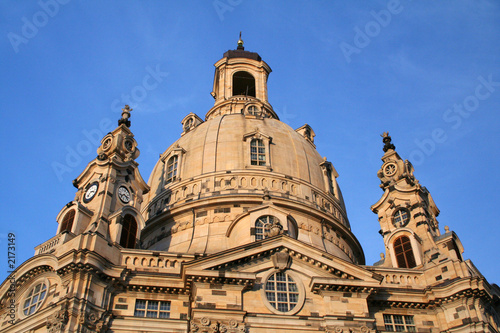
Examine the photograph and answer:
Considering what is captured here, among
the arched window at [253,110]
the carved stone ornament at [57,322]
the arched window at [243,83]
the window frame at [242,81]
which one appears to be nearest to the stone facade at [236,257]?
the carved stone ornament at [57,322]

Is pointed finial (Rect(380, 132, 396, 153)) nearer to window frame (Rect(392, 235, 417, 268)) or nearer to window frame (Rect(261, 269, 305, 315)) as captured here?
window frame (Rect(392, 235, 417, 268))

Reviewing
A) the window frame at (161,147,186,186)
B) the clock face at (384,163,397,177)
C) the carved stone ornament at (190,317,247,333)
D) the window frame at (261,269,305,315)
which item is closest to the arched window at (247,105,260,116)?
the window frame at (161,147,186,186)

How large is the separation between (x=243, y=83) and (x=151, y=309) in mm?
41600

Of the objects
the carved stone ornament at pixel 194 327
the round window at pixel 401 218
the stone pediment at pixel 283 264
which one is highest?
the round window at pixel 401 218

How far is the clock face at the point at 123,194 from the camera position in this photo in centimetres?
3647

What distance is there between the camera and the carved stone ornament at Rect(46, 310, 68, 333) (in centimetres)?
2727

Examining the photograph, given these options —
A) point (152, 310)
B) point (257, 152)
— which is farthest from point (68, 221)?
A: point (257, 152)

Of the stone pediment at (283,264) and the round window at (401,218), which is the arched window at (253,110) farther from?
the stone pediment at (283,264)

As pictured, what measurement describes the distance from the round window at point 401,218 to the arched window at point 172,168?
17.9 meters

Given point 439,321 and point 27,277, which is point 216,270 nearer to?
point 27,277

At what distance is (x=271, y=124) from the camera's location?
50.7 m

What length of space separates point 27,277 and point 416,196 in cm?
2750

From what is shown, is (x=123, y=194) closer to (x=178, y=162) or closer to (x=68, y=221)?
(x=68, y=221)

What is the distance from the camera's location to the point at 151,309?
3025 centimetres
